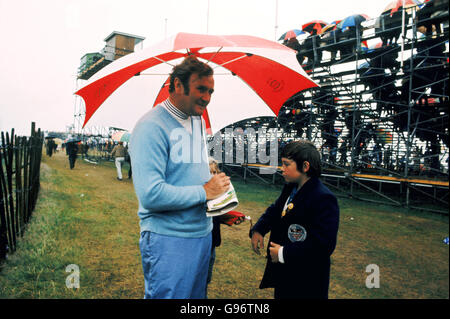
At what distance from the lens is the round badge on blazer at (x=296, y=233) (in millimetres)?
1874

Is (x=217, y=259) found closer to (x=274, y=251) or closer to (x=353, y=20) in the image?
(x=274, y=251)

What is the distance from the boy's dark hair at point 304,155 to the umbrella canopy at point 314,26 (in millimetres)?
15983

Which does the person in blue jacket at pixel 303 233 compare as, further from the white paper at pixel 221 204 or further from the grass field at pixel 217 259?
the grass field at pixel 217 259

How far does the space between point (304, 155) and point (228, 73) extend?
1.15m

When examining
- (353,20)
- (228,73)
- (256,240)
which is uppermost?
(353,20)

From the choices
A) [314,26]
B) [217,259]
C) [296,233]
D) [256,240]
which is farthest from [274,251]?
[314,26]

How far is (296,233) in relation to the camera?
1.91m

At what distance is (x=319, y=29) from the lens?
15.6 m

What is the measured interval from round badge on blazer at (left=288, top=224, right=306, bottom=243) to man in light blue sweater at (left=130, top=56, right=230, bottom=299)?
69 cm

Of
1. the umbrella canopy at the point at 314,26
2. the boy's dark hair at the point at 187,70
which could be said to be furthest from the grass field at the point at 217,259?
the umbrella canopy at the point at 314,26

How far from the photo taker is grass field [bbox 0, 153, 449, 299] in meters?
3.42

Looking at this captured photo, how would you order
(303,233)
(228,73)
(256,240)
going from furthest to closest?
(228,73) → (256,240) → (303,233)

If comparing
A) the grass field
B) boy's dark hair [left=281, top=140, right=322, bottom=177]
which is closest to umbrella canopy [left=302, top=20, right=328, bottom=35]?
the grass field

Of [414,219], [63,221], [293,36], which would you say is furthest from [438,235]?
[293,36]
